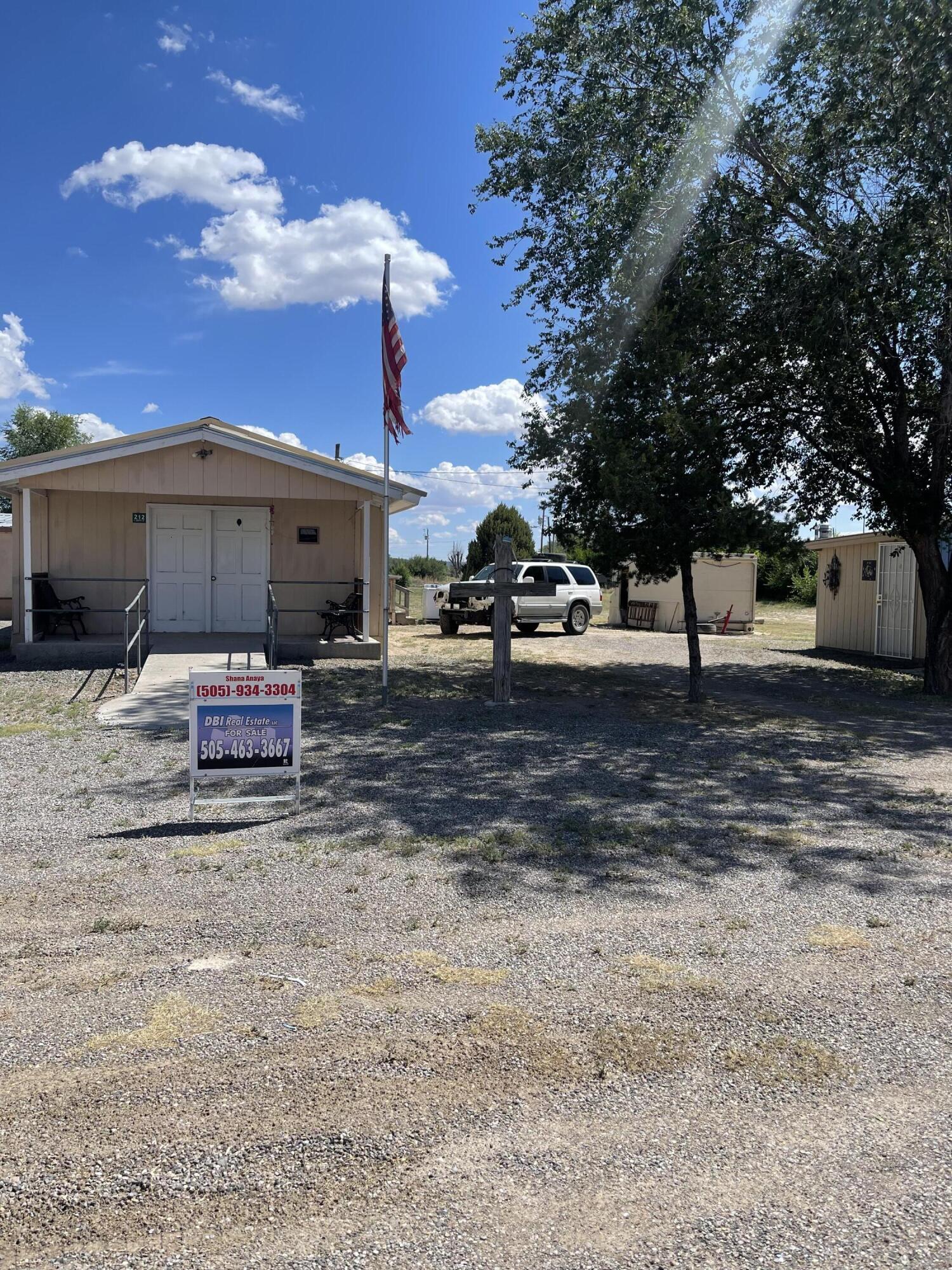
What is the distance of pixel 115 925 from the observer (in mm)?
4191

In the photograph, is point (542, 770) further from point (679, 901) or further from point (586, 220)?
point (586, 220)

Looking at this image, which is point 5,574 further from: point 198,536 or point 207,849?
point 207,849

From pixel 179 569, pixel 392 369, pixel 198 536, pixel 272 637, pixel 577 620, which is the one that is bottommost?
pixel 272 637

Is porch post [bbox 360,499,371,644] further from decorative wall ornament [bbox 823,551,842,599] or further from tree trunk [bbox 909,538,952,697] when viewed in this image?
decorative wall ornament [bbox 823,551,842,599]

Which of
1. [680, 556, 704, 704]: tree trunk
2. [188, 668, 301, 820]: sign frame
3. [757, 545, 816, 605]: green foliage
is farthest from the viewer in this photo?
[757, 545, 816, 605]: green foliage

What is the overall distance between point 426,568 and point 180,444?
165 feet

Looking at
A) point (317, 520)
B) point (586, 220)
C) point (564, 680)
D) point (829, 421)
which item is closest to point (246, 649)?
point (317, 520)

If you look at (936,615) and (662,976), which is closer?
(662,976)

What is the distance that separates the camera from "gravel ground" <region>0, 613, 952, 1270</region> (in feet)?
7.59

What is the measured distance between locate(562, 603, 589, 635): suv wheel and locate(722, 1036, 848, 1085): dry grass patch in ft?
64.7

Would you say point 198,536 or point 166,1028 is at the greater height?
point 198,536

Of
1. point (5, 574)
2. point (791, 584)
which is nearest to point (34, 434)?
point (5, 574)

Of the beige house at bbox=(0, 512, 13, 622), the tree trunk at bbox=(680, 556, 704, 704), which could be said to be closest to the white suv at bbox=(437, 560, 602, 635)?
the tree trunk at bbox=(680, 556, 704, 704)

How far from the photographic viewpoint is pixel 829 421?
13.3m
